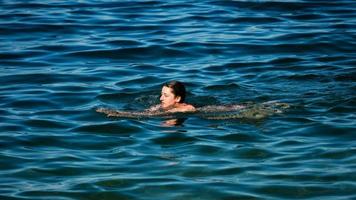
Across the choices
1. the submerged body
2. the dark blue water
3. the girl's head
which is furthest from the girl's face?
the dark blue water

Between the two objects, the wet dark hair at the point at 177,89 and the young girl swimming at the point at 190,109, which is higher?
the wet dark hair at the point at 177,89

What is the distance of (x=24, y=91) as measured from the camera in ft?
51.0

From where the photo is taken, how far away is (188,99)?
15148mm

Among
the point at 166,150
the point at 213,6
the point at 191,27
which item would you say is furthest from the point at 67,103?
the point at 213,6

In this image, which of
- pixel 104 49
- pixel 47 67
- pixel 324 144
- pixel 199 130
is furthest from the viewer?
pixel 104 49

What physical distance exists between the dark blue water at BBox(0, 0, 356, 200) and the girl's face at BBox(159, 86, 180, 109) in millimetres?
482

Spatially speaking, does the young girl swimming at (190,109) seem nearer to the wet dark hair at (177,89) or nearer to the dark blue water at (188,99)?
the wet dark hair at (177,89)

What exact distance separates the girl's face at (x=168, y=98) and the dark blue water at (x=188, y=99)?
1.58ft

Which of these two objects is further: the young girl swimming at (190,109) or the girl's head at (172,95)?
the girl's head at (172,95)

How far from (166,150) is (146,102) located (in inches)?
128

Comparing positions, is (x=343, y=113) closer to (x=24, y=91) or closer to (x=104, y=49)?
(x=24, y=91)

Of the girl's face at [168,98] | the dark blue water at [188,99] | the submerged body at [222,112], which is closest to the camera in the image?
the dark blue water at [188,99]

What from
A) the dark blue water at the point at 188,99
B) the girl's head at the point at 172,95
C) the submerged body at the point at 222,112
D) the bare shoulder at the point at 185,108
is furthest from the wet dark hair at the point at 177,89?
the dark blue water at the point at 188,99

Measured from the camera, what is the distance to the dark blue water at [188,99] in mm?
10438
